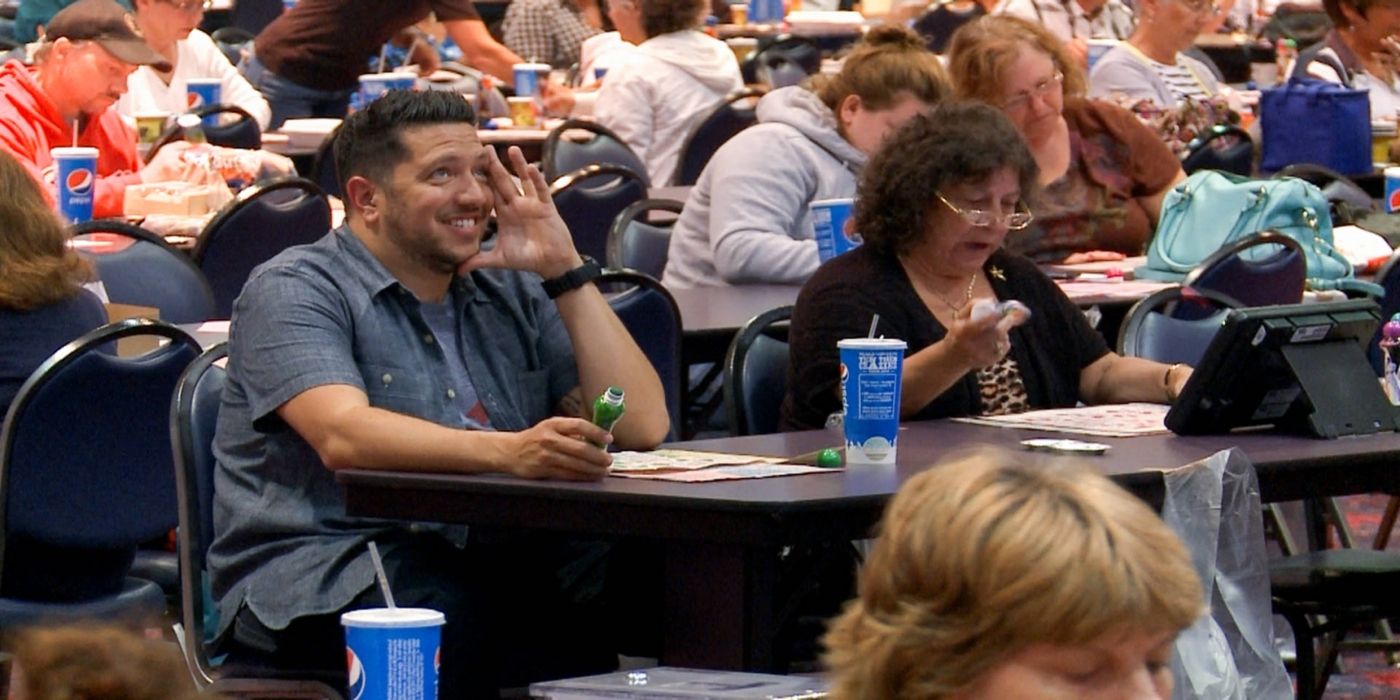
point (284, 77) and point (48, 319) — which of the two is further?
point (284, 77)

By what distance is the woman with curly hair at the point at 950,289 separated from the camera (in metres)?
3.96

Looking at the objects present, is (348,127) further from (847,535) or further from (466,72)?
(466,72)

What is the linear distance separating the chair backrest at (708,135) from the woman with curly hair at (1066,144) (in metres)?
2.18

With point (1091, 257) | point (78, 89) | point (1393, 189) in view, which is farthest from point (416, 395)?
point (1393, 189)

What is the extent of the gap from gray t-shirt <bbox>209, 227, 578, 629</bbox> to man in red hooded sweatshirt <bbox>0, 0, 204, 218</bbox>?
3.00 metres

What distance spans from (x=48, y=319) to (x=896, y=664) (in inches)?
109

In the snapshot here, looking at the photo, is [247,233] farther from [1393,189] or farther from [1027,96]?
[1393,189]

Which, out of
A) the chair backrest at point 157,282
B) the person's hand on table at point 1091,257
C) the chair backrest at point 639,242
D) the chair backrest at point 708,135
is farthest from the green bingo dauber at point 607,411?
the chair backrest at point 708,135

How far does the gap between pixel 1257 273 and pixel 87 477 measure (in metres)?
2.47

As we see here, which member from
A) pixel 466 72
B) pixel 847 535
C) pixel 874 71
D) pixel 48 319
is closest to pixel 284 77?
pixel 466 72

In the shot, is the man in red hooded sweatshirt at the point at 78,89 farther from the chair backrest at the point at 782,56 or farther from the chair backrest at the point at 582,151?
the chair backrest at the point at 782,56

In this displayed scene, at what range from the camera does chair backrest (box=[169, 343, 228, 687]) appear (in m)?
3.41

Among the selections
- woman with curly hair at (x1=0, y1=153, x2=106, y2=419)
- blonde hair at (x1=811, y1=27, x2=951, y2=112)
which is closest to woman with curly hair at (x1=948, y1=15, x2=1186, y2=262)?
blonde hair at (x1=811, y1=27, x2=951, y2=112)

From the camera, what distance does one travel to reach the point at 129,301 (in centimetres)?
482
